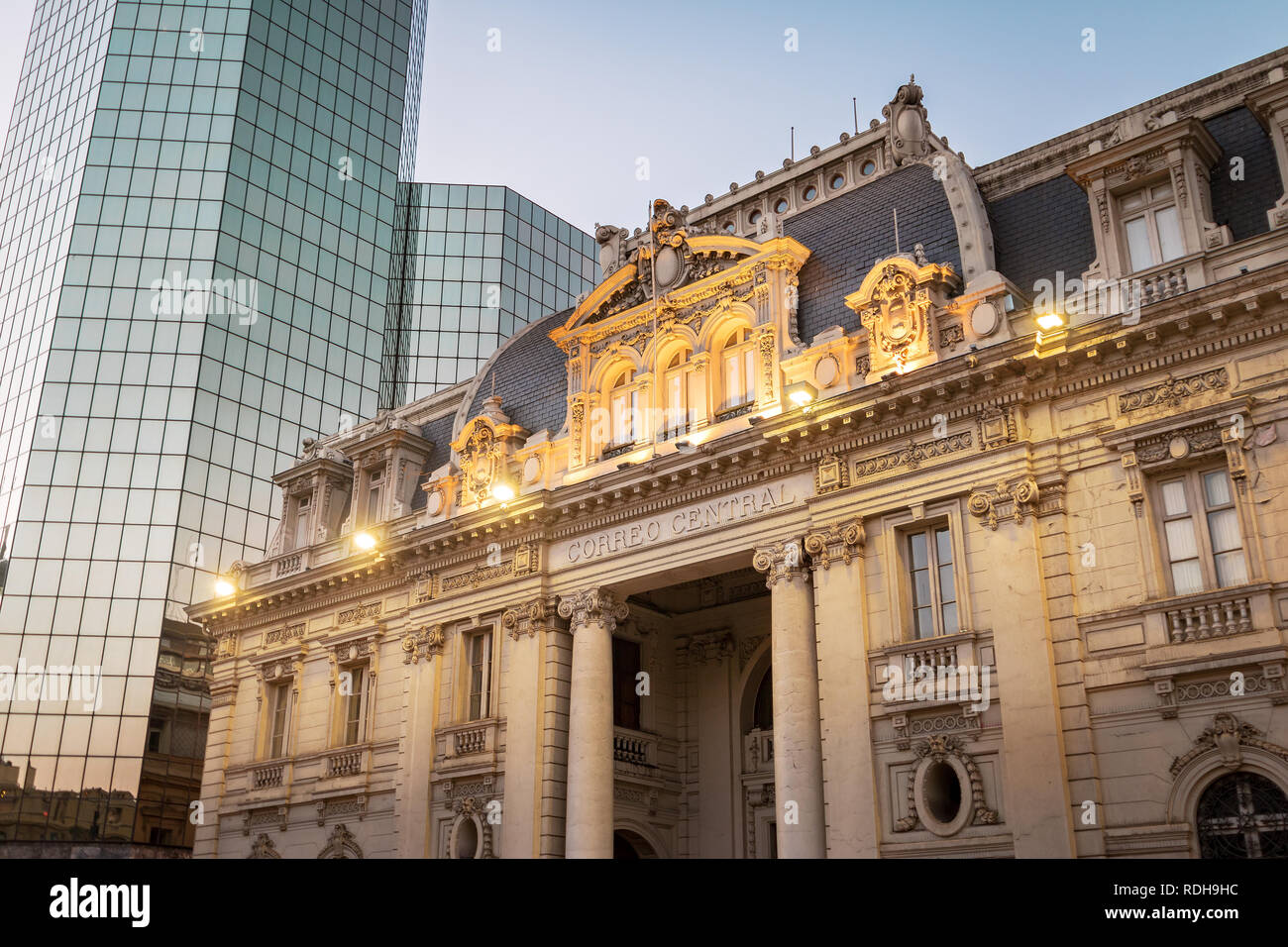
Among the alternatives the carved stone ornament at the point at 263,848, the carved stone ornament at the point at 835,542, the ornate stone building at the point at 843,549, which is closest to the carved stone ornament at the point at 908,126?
the ornate stone building at the point at 843,549

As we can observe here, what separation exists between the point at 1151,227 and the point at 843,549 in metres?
8.55

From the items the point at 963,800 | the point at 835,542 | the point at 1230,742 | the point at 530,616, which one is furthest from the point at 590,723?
the point at 1230,742

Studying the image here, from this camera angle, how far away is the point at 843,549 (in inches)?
982

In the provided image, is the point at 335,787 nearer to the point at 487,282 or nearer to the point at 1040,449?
the point at 1040,449

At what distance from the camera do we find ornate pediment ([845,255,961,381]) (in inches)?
989

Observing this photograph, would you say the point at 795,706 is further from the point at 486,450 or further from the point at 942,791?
the point at 486,450

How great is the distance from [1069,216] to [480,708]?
18013mm

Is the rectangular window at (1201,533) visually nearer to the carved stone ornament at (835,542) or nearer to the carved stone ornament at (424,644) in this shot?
the carved stone ornament at (835,542)

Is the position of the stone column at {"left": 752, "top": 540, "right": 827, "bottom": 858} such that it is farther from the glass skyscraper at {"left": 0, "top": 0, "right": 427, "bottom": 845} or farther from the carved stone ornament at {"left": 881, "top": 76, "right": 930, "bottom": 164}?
the glass skyscraper at {"left": 0, "top": 0, "right": 427, "bottom": 845}

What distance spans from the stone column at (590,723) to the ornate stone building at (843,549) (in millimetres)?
92

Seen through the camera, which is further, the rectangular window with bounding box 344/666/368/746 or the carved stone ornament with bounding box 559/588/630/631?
the rectangular window with bounding box 344/666/368/746

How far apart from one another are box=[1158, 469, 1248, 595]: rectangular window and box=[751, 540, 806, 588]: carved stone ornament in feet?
24.0

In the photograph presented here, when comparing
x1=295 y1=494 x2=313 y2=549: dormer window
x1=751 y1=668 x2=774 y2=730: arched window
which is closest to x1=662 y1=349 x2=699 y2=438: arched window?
x1=751 y1=668 x2=774 y2=730: arched window

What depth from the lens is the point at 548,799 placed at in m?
28.5
